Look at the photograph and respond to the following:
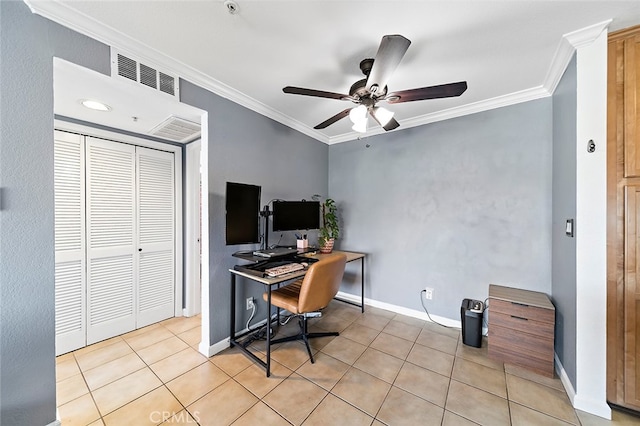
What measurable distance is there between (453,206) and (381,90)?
171 centimetres

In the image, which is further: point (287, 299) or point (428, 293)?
point (428, 293)

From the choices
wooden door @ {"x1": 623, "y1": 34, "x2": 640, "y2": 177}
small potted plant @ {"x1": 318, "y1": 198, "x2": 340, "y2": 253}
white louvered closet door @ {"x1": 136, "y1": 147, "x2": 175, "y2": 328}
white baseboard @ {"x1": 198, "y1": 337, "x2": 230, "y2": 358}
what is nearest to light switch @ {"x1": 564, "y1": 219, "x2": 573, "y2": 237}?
wooden door @ {"x1": 623, "y1": 34, "x2": 640, "y2": 177}

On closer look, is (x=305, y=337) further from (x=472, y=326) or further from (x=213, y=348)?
(x=472, y=326)

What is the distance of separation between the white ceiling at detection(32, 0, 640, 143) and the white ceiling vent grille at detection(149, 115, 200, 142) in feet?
0.86

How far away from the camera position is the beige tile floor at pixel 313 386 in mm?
1463

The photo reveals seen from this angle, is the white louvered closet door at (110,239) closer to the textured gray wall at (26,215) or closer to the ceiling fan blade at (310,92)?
the textured gray wall at (26,215)

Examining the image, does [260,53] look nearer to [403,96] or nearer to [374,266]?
[403,96]

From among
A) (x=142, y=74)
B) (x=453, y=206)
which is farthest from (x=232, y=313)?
(x=453, y=206)

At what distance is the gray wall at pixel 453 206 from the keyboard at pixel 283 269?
1.45m

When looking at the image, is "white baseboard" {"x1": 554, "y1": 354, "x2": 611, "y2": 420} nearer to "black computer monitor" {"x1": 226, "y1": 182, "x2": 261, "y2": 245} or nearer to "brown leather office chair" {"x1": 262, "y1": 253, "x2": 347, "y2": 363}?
"brown leather office chair" {"x1": 262, "y1": 253, "x2": 347, "y2": 363}

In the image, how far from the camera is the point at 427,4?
1302mm

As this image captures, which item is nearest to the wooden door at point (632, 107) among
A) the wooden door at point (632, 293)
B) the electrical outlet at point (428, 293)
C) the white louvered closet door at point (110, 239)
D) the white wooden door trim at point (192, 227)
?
the wooden door at point (632, 293)

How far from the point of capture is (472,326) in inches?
88.0

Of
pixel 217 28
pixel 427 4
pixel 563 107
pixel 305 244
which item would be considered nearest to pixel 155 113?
pixel 217 28
